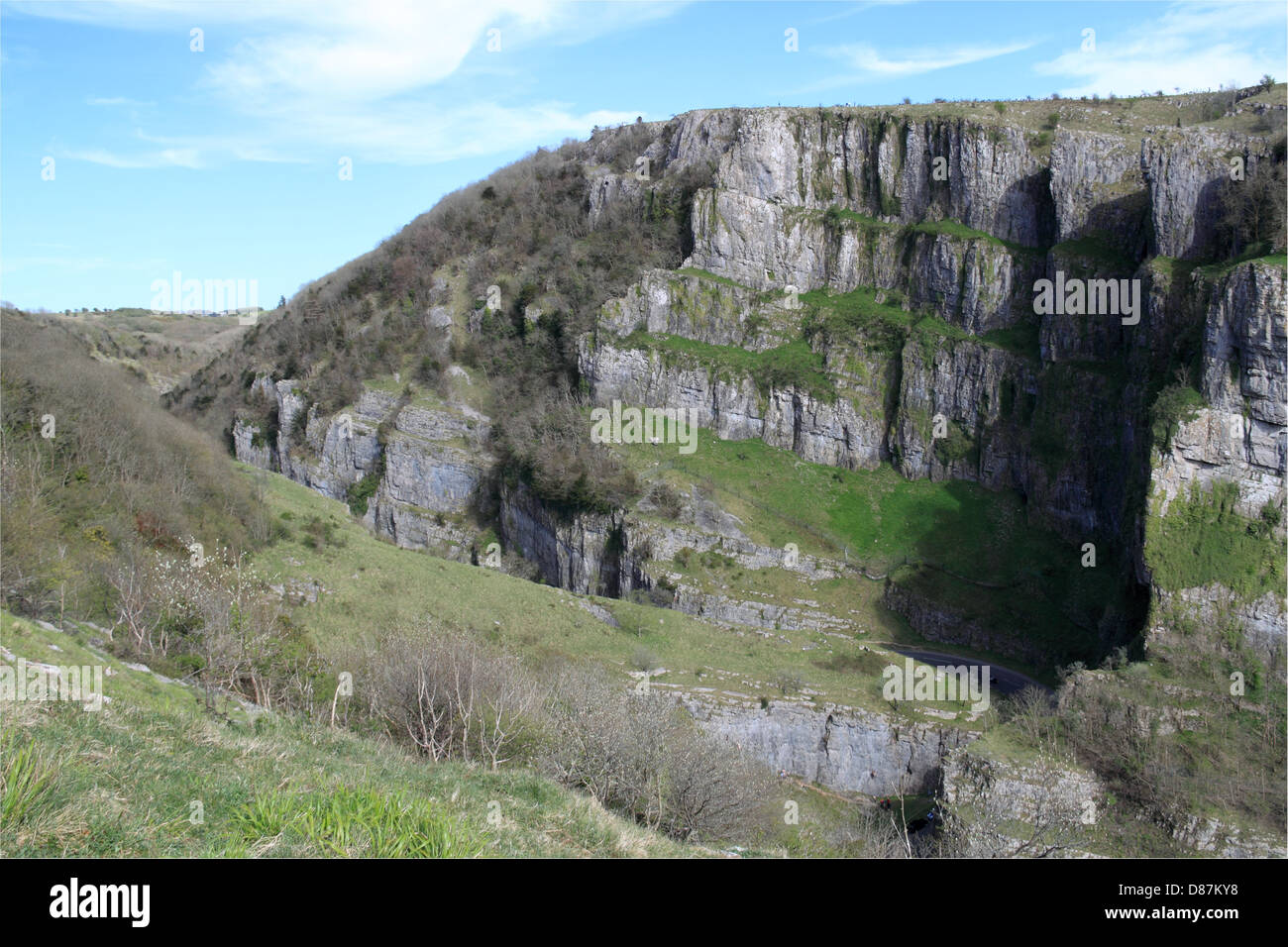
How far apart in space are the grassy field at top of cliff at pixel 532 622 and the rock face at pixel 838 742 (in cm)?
70

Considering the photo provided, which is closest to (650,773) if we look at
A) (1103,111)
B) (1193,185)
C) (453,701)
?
(453,701)

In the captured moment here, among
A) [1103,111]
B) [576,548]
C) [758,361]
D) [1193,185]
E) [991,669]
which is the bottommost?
[991,669]

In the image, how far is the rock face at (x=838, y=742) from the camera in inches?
1199

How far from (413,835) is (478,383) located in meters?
53.3

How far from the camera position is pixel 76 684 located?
11.1 metres

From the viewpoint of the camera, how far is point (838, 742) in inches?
1223

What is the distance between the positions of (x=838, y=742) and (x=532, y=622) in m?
12.2

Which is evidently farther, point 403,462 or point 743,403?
point 403,462

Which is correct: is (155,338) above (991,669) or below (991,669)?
above

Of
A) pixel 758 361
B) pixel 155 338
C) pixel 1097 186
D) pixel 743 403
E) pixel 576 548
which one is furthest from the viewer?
pixel 155 338

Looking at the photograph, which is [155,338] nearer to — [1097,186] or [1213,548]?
[1097,186]

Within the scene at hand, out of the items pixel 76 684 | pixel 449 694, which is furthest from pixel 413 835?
pixel 449 694

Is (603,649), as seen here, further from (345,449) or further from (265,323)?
(265,323)

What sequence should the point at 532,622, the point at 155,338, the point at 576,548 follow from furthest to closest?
the point at 155,338, the point at 576,548, the point at 532,622
